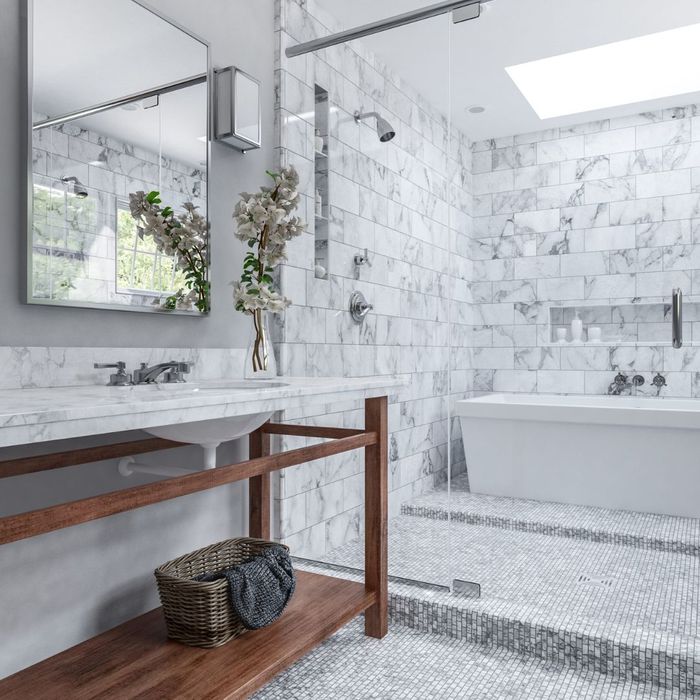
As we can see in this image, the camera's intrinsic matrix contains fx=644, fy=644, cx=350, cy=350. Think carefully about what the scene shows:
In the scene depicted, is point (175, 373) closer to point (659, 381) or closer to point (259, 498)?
point (259, 498)

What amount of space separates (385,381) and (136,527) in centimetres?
105

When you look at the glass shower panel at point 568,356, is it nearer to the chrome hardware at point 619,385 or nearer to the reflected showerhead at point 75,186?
the chrome hardware at point 619,385

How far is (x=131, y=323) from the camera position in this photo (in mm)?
2307

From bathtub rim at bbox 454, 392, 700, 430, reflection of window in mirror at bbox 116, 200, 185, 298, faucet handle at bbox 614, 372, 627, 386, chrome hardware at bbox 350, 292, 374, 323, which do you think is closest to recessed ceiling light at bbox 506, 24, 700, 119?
chrome hardware at bbox 350, 292, 374, 323

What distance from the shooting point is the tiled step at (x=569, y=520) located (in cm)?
351

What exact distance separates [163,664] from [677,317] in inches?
177

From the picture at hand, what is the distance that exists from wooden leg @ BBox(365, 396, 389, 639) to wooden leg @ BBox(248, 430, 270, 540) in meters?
0.51

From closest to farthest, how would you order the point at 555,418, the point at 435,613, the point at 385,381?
the point at 385,381 → the point at 435,613 → the point at 555,418

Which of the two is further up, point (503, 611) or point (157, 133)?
point (157, 133)

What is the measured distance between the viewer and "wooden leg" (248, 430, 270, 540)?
281 centimetres

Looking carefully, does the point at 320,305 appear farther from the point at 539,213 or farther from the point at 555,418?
the point at 539,213

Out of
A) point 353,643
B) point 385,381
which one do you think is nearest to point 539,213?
point 385,381

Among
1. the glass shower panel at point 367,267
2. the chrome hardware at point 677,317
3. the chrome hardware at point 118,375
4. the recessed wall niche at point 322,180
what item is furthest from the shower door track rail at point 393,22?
the chrome hardware at point 677,317

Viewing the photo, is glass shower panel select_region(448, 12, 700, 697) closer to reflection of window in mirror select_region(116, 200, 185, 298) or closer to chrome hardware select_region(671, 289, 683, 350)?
chrome hardware select_region(671, 289, 683, 350)
